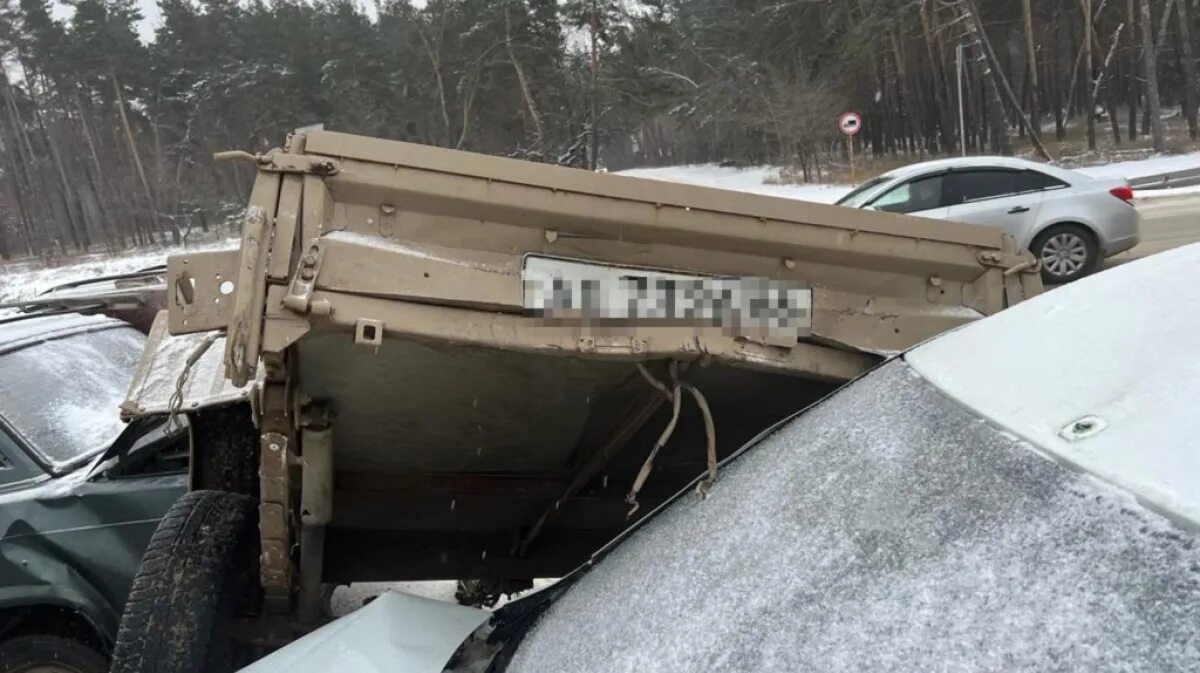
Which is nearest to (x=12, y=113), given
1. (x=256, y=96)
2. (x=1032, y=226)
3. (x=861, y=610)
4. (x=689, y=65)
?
(x=256, y=96)

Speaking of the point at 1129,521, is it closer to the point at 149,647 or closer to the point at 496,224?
the point at 496,224

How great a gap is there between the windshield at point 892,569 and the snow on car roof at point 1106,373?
0.04 m

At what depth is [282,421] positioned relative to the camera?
243cm

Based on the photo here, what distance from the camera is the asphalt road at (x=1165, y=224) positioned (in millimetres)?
11277

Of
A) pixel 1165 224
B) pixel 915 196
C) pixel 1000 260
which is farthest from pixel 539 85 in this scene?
pixel 1000 260

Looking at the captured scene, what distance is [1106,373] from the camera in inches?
54.3

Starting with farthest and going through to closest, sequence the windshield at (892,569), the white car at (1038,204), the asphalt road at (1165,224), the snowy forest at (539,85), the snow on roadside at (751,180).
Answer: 1. the snowy forest at (539,85)
2. the snow on roadside at (751,180)
3. the asphalt road at (1165,224)
4. the white car at (1038,204)
5. the windshield at (892,569)

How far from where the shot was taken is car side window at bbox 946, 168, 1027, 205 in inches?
402

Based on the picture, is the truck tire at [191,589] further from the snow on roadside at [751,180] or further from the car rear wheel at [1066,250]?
the snow on roadside at [751,180]

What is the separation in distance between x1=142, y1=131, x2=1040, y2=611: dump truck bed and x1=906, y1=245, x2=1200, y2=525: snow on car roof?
594 millimetres

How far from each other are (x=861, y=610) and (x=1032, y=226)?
10.2m

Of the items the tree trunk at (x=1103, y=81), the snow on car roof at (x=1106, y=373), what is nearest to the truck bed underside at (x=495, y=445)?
the snow on car roof at (x=1106, y=373)

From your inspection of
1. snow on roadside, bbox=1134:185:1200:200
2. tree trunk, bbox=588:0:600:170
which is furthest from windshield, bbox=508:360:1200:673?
tree trunk, bbox=588:0:600:170

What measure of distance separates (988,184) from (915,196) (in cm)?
86
